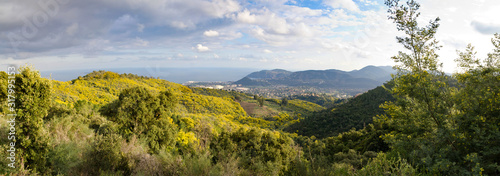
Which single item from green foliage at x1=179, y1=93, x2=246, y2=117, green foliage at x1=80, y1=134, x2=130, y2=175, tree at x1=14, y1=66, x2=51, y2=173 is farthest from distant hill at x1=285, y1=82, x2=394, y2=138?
tree at x1=14, y1=66, x2=51, y2=173

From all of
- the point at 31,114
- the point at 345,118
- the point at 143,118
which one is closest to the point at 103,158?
the point at 31,114

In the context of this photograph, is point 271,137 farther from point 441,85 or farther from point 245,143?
point 441,85

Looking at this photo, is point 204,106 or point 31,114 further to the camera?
point 204,106

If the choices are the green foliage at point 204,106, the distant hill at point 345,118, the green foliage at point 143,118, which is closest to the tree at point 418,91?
the green foliage at point 143,118

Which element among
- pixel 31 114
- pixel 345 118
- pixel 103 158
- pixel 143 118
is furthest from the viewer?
pixel 345 118

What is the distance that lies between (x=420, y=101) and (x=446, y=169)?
319 centimetres

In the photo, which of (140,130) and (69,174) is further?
(140,130)

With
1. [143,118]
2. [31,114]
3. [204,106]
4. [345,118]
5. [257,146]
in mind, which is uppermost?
[31,114]

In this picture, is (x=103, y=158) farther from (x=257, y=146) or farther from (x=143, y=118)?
(x=257, y=146)

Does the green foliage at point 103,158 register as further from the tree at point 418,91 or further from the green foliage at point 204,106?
the green foliage at point 204,106

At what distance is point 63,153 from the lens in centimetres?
692

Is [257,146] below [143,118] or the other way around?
below

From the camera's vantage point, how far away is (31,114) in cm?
595

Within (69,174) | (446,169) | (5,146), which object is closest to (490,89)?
(446,169)
